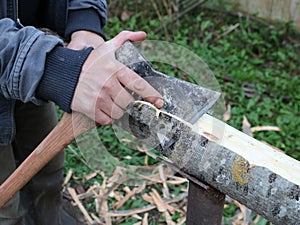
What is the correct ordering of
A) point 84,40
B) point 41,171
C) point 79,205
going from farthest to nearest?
point 79,205, point 41,171, point 84,40

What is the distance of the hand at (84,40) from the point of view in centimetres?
181

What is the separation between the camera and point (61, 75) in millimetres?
1424

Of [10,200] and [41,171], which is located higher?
[10,200]

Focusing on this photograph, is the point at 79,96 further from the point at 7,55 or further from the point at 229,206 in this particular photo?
the point at 229,206

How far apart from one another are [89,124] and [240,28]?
3.32 m

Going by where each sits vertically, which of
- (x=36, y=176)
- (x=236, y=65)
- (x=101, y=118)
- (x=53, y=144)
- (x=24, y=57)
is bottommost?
(x=236, y=65)

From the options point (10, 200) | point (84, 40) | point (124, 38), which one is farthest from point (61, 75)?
point (10, 200)

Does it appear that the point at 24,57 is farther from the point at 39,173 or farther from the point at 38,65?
the point at 39,173

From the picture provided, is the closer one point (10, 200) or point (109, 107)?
point (109, 107)

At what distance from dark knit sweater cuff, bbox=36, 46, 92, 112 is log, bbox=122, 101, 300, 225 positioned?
0.58 feet

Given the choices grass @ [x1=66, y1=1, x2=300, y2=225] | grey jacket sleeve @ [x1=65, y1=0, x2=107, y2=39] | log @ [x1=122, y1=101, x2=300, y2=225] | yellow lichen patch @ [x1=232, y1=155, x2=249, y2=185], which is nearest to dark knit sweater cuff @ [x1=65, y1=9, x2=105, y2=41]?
grey jacket sleeve @ [x1=65, y1=0, x2=107, y2=39]

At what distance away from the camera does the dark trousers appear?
198cm

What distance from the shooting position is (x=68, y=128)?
144cm

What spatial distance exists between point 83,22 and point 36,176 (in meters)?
0.81
